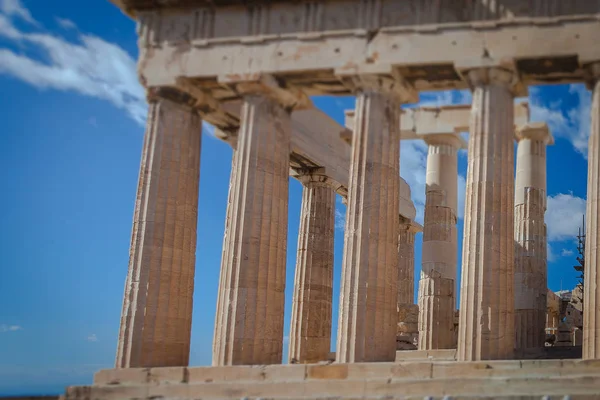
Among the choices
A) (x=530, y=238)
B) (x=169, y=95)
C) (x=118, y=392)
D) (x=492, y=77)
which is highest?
(x=492, y=77)

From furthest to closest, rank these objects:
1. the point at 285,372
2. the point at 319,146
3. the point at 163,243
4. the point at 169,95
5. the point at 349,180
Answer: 1. the point at 319,146
2. the point at 169,95
3. the point at 163,243
4. the point at 349,180
5. the point at 285,372

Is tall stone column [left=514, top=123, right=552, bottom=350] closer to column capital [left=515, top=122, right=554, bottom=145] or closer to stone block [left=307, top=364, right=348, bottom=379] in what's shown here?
column capital [left=515, top=122, right=554, bottom=145]

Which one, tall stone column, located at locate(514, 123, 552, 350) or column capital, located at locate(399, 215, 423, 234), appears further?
column capital, located at locate(399, 215, 423, 234)

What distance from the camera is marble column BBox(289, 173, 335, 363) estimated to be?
51719mm

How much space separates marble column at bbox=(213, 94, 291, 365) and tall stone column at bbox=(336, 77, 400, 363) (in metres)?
3.19

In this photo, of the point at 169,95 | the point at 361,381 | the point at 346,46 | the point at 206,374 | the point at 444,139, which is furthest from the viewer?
the point at 444,139

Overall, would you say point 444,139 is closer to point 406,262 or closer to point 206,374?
point 406,262

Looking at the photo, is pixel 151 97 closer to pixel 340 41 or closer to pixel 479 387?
pixel 340 41

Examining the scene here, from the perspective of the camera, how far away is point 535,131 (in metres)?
51.5

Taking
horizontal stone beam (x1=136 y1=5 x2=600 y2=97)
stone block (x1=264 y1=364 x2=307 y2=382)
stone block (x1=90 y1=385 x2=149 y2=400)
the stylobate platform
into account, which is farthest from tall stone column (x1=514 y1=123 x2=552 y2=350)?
stone block (x1=90 y1=385 x2=149 y2=400)

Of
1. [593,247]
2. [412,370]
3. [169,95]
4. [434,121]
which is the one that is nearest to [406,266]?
[434,121]

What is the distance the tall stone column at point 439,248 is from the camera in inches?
2044

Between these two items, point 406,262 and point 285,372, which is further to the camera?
point 406,262

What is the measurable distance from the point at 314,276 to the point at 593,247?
18.3 m
